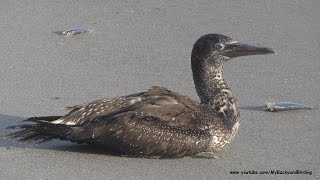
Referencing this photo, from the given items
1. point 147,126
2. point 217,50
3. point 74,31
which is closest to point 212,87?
point 217,50

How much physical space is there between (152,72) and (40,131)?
2.36 m

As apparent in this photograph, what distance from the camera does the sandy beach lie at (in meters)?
7.23

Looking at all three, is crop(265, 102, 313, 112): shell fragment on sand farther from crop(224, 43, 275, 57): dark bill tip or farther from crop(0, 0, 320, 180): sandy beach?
crop(224, 43, 275, 57): dark bill tip

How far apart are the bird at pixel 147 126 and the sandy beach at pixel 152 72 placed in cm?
10

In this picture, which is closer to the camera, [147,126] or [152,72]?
[147,126]

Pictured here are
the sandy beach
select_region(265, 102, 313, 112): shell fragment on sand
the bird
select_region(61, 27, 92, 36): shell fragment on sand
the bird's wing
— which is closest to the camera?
the sandy beach

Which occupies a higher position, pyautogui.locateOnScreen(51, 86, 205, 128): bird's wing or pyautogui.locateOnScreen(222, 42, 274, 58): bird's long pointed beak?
pyautogui.locateOnScreen(222, 42, 274, 58): bird's long pointed beak

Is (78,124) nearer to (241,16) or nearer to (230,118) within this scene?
(230,118)

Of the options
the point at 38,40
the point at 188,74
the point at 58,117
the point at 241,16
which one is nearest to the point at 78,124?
the point at 58,117

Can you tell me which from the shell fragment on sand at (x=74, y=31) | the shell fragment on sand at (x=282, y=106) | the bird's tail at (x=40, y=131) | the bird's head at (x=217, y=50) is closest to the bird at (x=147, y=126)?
the bird's tail at (x=40, y=131)

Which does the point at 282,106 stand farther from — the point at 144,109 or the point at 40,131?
the point at 40,131

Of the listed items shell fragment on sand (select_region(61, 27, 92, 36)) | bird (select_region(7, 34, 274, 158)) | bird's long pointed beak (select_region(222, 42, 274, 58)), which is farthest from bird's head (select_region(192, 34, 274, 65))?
shell fragment on sand (select_region(61, 27, 92, 36))

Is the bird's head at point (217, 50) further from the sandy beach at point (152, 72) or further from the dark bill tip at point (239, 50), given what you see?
the sandy beach at point (152, 72)

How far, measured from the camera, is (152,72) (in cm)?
966
